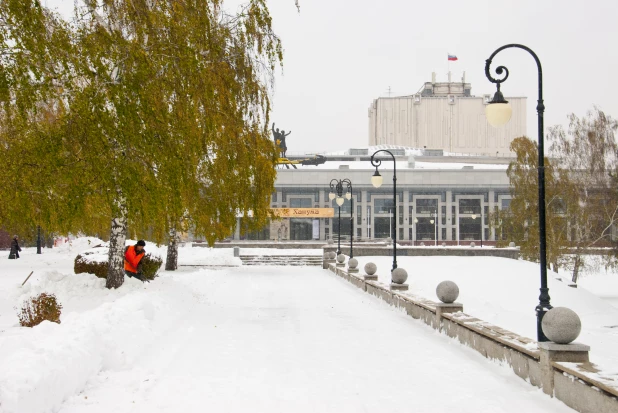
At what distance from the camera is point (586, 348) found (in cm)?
722

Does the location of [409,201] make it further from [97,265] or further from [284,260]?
[97,265]

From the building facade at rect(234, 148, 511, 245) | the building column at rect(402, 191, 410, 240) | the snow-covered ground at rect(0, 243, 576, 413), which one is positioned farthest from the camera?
the building column at rect(402, 191, 410, 240)

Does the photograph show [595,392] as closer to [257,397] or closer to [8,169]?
[257,397]

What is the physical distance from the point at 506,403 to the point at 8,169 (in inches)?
322

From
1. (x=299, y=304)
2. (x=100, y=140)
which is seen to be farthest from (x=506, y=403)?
(x=299, y=304)

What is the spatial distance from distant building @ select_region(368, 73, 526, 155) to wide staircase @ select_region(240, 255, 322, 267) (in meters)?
79.7

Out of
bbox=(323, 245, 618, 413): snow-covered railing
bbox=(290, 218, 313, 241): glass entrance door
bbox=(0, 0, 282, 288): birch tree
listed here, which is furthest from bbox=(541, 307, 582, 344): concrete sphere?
bbox=(290, 218, 313, 241): glass entrance door

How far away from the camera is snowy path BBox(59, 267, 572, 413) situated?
673 cm

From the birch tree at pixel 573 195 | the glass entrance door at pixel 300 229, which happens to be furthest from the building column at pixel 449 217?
the birch tree at pixel 573 195

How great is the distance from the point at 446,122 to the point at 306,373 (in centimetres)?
11826

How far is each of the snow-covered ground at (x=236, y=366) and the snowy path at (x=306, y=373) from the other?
0.06ft

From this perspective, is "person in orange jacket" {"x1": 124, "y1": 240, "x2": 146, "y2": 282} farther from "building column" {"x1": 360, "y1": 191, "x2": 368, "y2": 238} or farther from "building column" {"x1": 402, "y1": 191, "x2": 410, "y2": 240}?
"building column" {"x1": 402, "y1": 191, "x2": 410, "y2": 240}

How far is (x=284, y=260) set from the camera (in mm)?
45375

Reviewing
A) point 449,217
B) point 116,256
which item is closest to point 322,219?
point 449,217
